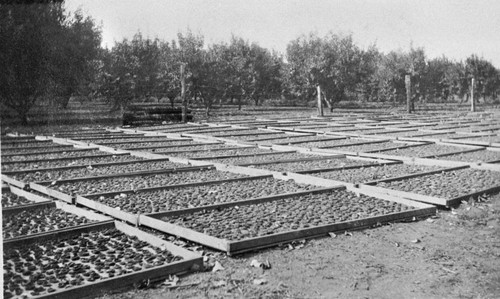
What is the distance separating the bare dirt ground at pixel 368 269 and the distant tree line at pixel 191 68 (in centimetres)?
541

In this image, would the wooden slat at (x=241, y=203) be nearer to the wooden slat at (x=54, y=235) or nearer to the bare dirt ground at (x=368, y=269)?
the wooden slat at (x=54, y=235)

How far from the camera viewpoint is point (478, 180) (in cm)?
678

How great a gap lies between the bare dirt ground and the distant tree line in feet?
17.8

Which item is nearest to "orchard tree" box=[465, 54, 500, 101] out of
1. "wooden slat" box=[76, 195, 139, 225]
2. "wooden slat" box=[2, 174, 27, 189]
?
"wooden slat" box=[2, 174, 27, 189]

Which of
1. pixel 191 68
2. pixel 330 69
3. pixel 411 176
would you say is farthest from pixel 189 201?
pixel 330 69

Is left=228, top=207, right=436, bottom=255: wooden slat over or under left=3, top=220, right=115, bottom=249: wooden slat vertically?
under

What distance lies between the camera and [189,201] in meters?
5.69

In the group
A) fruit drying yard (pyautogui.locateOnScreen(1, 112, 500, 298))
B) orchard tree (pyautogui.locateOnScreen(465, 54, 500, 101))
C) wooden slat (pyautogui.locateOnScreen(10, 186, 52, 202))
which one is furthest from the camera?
orchard tree (pyautogui.locateOnScreen(465, 54, 500, 101))

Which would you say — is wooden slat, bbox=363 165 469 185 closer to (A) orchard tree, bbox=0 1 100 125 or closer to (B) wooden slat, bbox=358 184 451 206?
(B) wooden slat, bbox=358 184 451 206

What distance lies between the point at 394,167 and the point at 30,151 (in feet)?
24.1

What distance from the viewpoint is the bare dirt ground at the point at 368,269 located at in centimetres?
319

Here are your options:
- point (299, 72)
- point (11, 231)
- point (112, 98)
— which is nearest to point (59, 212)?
point (11, 231)

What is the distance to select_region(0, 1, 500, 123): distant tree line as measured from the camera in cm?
1345

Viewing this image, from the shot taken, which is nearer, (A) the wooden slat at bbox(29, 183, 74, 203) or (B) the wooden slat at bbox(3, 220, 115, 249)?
(B) the wooden slat at bbox(3, 220, 115, 249)
